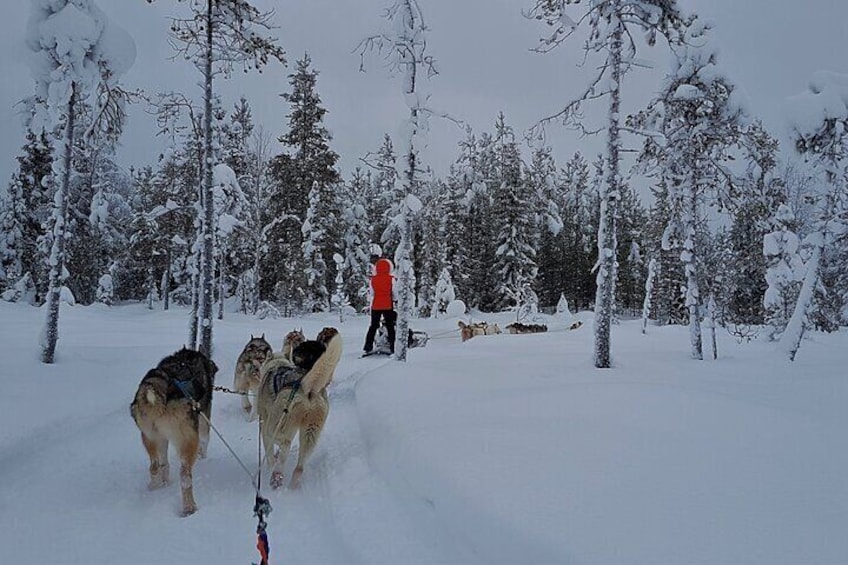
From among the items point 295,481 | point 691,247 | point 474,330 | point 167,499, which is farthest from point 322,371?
point 474,330

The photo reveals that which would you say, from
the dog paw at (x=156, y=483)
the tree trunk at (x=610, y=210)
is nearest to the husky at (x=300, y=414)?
the dog paw at (x=156, y=483)

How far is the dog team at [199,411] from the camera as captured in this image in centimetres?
469

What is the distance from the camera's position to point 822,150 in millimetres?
11797

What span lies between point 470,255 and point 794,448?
35278mm

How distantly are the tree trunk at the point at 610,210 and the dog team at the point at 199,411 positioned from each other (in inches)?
257

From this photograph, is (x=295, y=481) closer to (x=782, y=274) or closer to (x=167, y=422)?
(x=167, y=422)

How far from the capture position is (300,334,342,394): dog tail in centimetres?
505

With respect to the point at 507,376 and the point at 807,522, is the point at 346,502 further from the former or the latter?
the point at 507,376

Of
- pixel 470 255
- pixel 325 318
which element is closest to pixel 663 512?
pixel 325 318

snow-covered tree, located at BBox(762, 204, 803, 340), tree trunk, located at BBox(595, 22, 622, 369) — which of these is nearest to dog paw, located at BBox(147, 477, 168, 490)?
tree trunk, located at BBox(595, 22, 622, 369)

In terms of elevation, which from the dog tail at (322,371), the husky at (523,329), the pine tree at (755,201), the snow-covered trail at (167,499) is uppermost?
the pine tree at (755,201)

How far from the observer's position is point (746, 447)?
417cm

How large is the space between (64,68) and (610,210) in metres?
10.5

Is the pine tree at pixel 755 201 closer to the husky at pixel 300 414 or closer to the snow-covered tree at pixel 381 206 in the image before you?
the husky at pixel 300 414
